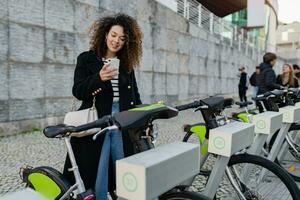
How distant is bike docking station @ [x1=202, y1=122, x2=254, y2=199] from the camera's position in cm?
246

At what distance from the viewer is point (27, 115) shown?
23.2ft

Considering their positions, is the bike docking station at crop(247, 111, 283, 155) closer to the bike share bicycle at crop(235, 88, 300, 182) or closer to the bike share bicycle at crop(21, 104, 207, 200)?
the bike share bicycle at crop(235, 88, 300, 182)

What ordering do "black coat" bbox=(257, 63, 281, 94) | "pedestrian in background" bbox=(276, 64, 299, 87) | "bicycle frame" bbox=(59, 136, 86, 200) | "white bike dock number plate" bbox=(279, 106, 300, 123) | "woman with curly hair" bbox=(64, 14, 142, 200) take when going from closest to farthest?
"bicycle frame" bbox=(59, 136, 86, 200), "woman with curly hair" bbox=(64, 14, 142, 200), "white bike dock number plate" bbox=(279, 106, 300, 123), "black coat" bbox=(257, 63, 281, 94), "pedestrian in background" bbox=(276, 64, 299, 87)

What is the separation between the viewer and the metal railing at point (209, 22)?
13.7 m

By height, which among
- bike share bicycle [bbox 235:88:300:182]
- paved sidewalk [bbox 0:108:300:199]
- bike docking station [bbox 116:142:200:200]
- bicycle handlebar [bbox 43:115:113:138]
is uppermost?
bicycle handlebar [bbox 43:115:113:138]

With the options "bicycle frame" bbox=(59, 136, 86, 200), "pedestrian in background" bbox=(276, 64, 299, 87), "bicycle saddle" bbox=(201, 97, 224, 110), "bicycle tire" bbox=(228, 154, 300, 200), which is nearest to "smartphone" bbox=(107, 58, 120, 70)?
"bicycle frame" bbox=(59, 136, 86, 200)

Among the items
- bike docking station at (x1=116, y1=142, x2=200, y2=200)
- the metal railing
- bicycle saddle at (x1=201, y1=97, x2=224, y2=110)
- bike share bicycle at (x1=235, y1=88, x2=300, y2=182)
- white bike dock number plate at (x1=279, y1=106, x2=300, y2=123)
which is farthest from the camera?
the metal railing

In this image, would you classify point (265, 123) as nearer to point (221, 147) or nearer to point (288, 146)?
point (221, 147)

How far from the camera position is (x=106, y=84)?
7.83ft

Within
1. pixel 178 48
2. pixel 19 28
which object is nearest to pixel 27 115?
pixel 19 28

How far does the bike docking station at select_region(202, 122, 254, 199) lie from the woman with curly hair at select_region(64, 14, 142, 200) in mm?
578

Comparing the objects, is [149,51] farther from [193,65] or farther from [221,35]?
[221,35]

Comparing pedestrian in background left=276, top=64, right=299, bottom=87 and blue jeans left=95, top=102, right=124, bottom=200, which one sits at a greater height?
pedestrian in background left=276, top=64, right=299, bottom=87

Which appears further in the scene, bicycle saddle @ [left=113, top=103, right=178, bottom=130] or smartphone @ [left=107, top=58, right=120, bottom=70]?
smartphone @ [left=107, top=58, right=120, bottom=70]
